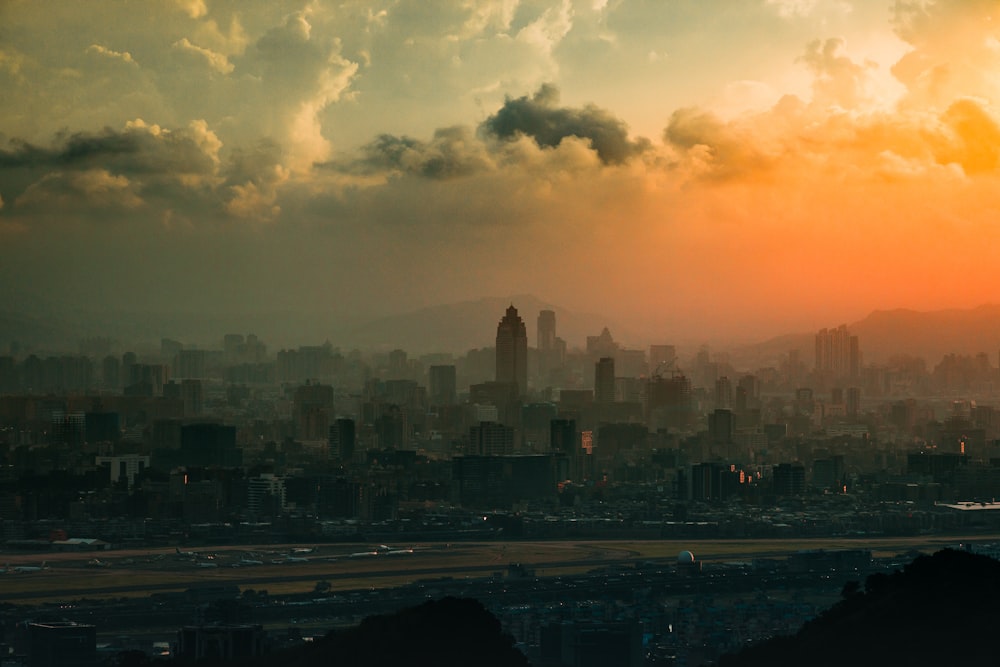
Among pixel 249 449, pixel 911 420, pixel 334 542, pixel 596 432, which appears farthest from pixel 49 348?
pixel 911 420

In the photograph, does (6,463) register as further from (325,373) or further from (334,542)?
(325,373)

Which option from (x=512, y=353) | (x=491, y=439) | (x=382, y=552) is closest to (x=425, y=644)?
(x=382, y=552)

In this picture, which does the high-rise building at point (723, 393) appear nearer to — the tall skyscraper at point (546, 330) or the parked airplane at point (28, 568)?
the tall skyscraper at point (546, 330)

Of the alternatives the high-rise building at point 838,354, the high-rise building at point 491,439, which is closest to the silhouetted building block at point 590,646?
the high-rise building at point 491,439

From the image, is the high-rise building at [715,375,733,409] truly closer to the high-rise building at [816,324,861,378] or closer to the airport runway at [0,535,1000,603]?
the high-rise building at [816,324,861,378]

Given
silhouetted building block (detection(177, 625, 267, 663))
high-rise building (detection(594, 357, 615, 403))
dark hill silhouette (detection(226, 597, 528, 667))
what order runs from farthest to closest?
1. high-rise building (detection(594, 357, 615, 403))
2. silhouetted building block (detection(177, 625, 267, 663))
3. dark hill silhouette (detection(226, 597, 528, 667))

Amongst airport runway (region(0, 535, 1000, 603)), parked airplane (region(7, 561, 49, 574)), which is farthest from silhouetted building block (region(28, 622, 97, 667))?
parked airplane (region(7, 561, 49, 574))

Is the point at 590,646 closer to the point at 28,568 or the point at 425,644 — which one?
the point at 425,644
